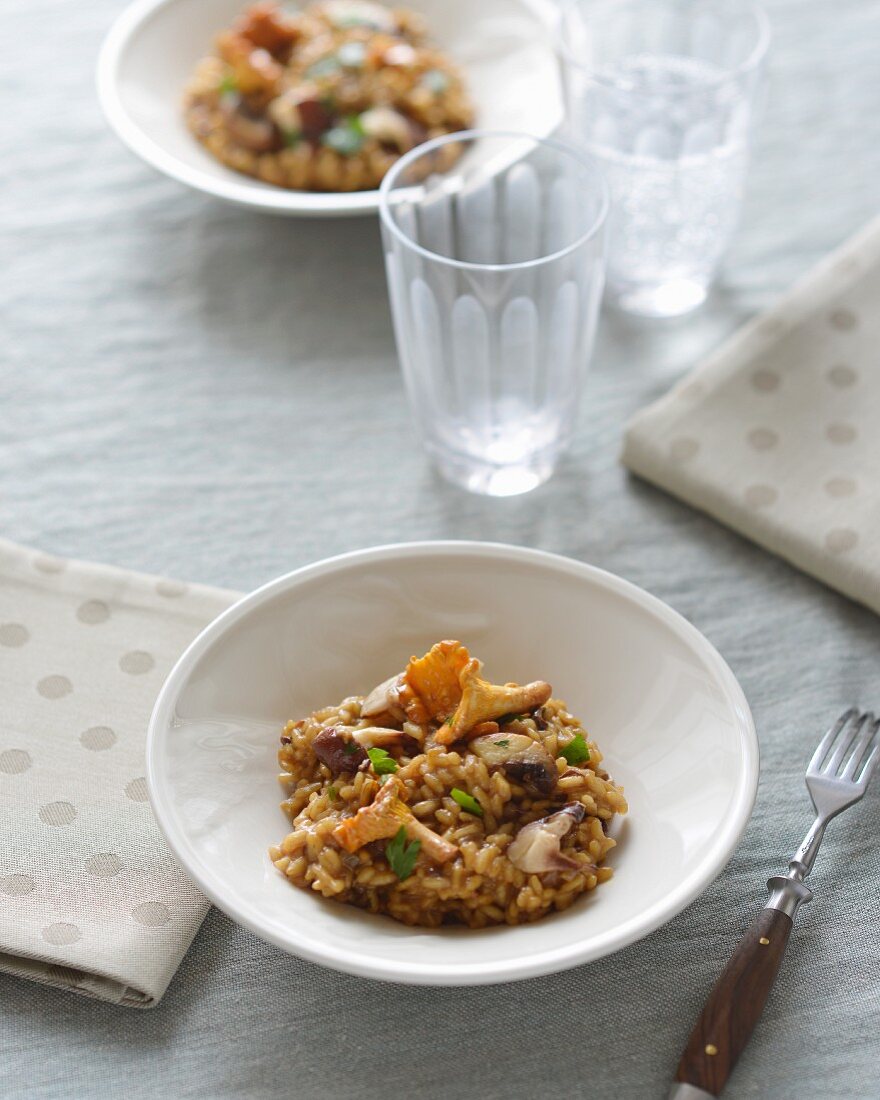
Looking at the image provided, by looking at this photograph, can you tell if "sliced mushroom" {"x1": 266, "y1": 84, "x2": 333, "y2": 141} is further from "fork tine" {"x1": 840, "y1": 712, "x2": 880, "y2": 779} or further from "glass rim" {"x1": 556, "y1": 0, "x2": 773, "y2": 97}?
"fork tine" {"x1": 840, "y1": 712, "x2": 880, "y2": 779}

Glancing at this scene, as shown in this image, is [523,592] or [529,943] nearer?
[529,943]

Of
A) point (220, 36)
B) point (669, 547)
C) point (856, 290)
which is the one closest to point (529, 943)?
point (669, 547)

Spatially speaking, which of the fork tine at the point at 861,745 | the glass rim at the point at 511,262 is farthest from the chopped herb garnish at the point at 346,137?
the fork tine at the point at 861,745

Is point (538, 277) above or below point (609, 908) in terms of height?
above

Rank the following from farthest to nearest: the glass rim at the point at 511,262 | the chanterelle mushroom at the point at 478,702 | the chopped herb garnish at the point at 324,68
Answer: the chopped herb garnish at the point at 324,68
the glass rim at the point at 511,262
the chanterelle mushroom at the point at 478,702

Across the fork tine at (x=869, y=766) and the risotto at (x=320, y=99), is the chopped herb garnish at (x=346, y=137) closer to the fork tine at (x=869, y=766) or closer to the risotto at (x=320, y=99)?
the risotto at (x=320, y=99)

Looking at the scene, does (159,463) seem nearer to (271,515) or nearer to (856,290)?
(271,515)

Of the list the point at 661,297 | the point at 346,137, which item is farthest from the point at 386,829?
the point at 346,137
